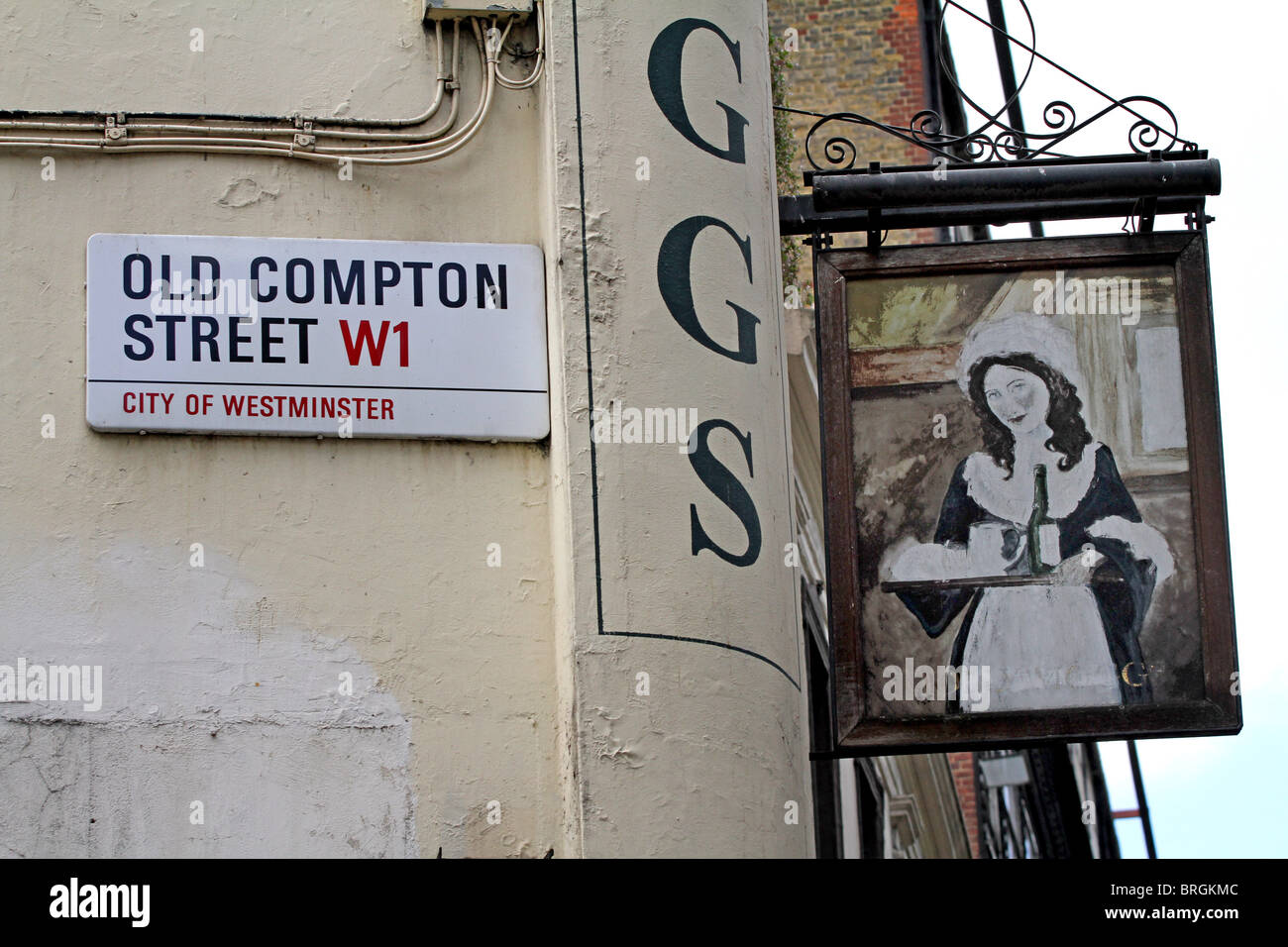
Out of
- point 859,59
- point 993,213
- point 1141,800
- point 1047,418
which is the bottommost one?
point 1141,800

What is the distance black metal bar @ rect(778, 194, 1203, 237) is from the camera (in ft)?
25.0

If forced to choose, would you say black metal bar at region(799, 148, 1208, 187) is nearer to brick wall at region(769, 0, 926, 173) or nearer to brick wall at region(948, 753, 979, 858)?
brick wall at region(769, 0, 926, 173)

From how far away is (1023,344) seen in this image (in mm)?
7430

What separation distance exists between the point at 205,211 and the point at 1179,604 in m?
4.02

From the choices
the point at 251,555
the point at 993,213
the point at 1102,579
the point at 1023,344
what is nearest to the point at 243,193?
the point at 251,555

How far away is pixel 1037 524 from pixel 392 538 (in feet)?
8.09

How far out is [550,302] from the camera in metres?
7.11

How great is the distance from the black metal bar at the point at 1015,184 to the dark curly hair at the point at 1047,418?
70 cm

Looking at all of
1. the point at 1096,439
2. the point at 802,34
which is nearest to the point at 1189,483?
the point at 1096,439

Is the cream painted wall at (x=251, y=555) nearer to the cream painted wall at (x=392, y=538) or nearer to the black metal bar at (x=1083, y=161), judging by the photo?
the cream painted wall at (x=392, y=538)

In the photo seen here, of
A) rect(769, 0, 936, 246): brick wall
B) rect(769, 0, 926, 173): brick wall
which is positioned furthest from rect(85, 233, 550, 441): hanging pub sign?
rect(769, 0, 926, 173): brick wall

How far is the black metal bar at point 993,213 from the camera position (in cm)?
761

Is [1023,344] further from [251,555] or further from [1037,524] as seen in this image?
[251,555]
